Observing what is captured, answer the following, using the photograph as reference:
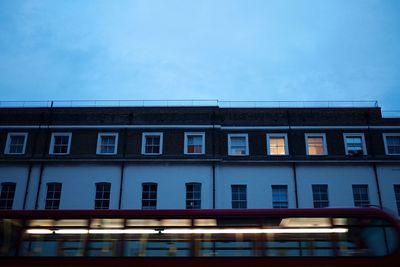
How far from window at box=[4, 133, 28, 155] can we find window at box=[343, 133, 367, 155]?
67.3ft

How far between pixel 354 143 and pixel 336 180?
2917 millimetres

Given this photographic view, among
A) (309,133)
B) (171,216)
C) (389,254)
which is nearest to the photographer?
(389,254)

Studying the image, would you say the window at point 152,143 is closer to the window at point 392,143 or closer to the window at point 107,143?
the window at point 107,143

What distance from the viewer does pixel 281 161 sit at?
24.1 m

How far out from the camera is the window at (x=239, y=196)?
A: 23.4 m

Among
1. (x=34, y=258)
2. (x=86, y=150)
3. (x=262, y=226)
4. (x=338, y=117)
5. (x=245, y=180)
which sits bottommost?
(x=34, y=258)

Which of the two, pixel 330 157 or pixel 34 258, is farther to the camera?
pixel 330 157

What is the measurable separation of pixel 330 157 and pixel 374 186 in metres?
3.04

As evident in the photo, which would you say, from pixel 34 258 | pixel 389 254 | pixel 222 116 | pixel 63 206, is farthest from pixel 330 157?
pixel 34 258

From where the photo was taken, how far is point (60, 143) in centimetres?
2530

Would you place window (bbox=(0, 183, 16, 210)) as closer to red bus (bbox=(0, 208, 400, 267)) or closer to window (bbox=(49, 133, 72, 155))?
window (bbox=(49, 133, 72, 155))

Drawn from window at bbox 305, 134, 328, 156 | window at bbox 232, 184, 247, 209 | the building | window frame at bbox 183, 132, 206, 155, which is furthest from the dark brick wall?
window at bbox 232, 184, 247, 209

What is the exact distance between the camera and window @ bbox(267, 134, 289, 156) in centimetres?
2473

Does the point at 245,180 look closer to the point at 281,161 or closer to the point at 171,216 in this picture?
the point at 281,161
